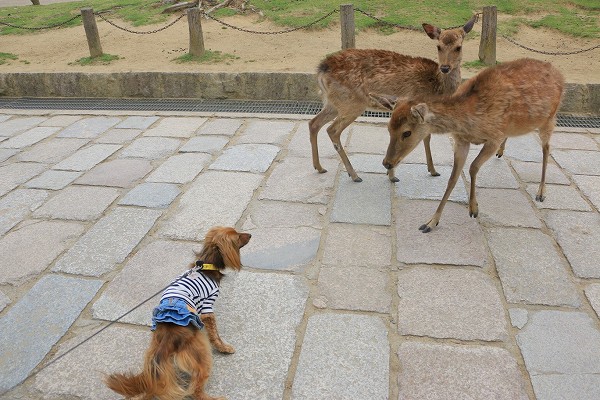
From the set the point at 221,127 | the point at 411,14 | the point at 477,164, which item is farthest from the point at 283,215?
the point at 411,14

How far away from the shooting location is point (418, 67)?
14.3 feet

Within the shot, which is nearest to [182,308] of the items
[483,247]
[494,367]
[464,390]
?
[464,390]

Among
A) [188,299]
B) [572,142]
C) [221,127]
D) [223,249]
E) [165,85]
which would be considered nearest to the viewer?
[188,299]

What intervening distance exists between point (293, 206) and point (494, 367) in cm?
203

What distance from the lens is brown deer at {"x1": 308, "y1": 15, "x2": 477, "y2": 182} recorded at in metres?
4.30

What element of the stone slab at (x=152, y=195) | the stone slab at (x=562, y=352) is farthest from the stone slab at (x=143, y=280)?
the stone slab at (x=562, y=352)

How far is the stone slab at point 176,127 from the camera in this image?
5.61m

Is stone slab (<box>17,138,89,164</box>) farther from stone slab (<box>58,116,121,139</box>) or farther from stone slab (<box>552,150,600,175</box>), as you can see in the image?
stone slab (<box>552,150,600,175</box>)

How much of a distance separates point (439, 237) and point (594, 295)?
40.1 inches

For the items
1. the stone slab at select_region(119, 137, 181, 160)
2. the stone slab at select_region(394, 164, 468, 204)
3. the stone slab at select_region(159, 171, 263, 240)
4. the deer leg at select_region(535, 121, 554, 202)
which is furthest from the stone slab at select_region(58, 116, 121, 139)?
the deer leg at select_region(535, 121, 554, 202)

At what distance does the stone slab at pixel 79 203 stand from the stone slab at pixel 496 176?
3.15 metres

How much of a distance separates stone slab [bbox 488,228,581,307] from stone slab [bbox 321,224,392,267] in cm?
74

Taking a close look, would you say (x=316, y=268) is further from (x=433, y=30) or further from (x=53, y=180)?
(x=433, y=30)

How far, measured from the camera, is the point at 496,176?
4.41 m
